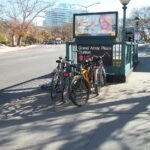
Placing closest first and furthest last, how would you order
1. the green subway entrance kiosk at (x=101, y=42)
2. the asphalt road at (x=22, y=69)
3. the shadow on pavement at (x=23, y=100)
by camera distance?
the shadow on pavement at (x=23, y=100) < the green subway entrance kiosk at (x=101, y=42) < the asphalt road at (x=22, y=69)

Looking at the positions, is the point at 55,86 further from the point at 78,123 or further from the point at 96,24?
the point at 96,24

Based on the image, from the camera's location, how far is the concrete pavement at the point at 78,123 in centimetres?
606

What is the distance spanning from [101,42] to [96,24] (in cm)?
68

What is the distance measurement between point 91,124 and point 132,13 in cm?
10143

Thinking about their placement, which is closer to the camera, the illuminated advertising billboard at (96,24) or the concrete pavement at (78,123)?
the concrete pavement at (78,123)

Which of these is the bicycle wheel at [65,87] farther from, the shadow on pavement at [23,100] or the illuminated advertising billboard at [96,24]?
the illuminated advertising billboard at [96,24]

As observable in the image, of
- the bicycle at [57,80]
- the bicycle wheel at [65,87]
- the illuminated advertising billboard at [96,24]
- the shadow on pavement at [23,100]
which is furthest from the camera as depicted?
the illuminated advertising billboard at [96,24]

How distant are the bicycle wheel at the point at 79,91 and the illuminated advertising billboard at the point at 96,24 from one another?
4.33 m

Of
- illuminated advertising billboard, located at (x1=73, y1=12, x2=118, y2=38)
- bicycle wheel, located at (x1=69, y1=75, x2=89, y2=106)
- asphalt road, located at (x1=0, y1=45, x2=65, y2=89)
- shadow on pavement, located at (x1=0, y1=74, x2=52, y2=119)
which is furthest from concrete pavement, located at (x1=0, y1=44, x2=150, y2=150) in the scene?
asphalt road, located at (x1=0, y1=45, x2=65, y2=89)

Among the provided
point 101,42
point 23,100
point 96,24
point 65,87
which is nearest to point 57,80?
point 65,87

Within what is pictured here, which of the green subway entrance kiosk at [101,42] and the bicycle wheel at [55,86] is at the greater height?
the green subway entrance kiosk at [101,42]

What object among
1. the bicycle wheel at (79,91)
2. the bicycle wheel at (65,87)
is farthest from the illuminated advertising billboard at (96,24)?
the bicycle wheel at (65,87)

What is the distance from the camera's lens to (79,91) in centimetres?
893

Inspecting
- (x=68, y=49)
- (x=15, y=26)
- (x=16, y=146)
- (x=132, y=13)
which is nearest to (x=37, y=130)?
(x=16, y=146)
